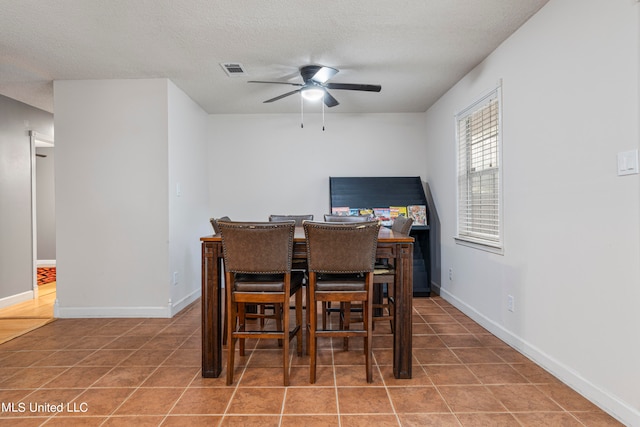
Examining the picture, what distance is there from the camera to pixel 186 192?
4109 mm

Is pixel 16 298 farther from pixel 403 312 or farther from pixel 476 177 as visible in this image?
pixel 476 177

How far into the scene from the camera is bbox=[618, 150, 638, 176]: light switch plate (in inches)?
66.2

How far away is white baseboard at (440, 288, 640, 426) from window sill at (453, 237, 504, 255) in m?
0.63

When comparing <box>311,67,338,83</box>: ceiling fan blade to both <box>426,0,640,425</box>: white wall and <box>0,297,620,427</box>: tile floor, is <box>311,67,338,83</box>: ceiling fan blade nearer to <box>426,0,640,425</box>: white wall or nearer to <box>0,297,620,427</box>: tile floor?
<box>426,0,640,425</box>: white wall

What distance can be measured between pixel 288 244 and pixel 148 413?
1.20 meters

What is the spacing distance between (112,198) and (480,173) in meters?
3.80

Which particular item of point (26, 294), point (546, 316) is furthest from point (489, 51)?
point (26, 294)

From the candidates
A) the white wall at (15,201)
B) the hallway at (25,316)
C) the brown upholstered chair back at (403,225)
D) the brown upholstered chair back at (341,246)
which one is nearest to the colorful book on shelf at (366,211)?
the brown upholstered chair back at (403,225)

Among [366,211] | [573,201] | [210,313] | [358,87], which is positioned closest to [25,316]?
[210,313]

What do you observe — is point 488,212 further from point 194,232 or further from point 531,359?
point 194,232

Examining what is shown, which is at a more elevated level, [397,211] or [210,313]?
[397,211]

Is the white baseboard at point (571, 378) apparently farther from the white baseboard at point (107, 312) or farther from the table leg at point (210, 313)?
the white baseboard at point (107, 312)

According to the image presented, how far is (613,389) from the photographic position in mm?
1826

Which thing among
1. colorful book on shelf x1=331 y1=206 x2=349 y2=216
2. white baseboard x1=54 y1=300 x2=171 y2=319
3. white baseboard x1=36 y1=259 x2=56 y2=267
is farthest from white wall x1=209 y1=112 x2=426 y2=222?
white baseboard x1=36 y1=259 x2=56 y2=267
